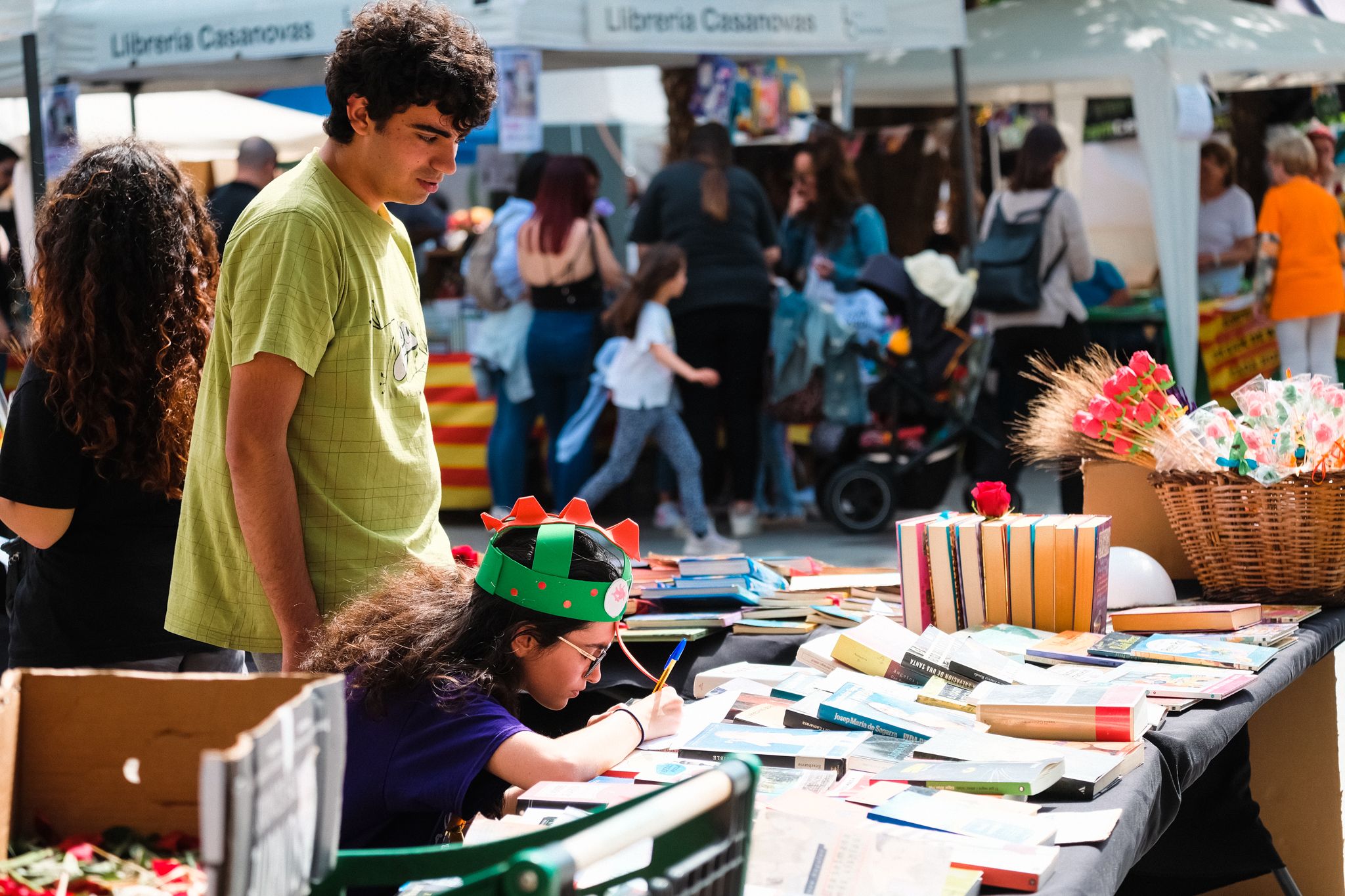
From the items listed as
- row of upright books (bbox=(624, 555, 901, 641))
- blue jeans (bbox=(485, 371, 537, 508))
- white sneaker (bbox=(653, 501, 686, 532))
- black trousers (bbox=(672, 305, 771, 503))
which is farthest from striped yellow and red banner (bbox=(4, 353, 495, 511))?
row of upright books (bbox=(624, 555, 901, 641))

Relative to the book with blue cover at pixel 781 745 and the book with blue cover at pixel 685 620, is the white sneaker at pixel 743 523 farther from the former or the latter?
the book with blue cover at pixel 781 745

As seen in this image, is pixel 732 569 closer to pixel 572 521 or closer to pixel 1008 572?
pixel 1008 572

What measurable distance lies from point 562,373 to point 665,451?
0.64 metres

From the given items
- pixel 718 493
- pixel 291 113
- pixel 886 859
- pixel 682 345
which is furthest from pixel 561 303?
pixel 886 859

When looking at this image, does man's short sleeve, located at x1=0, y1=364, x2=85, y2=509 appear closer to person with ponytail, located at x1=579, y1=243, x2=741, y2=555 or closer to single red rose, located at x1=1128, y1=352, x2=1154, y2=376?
single red rose, located at x1=1128, y1=352, x2=1154, y2=376

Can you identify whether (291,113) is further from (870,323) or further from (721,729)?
(721,729)

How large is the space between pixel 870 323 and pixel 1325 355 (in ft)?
10.1

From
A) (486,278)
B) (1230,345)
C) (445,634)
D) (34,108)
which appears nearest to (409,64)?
(445,634)

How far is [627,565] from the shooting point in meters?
2.02

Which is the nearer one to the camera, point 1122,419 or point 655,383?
point 1122,419

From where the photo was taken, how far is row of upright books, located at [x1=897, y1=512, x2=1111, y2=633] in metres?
2.52

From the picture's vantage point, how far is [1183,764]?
1.94 metres

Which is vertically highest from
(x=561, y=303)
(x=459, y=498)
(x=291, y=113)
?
(x=291, y=113)

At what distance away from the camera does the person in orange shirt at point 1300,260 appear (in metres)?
7.86
